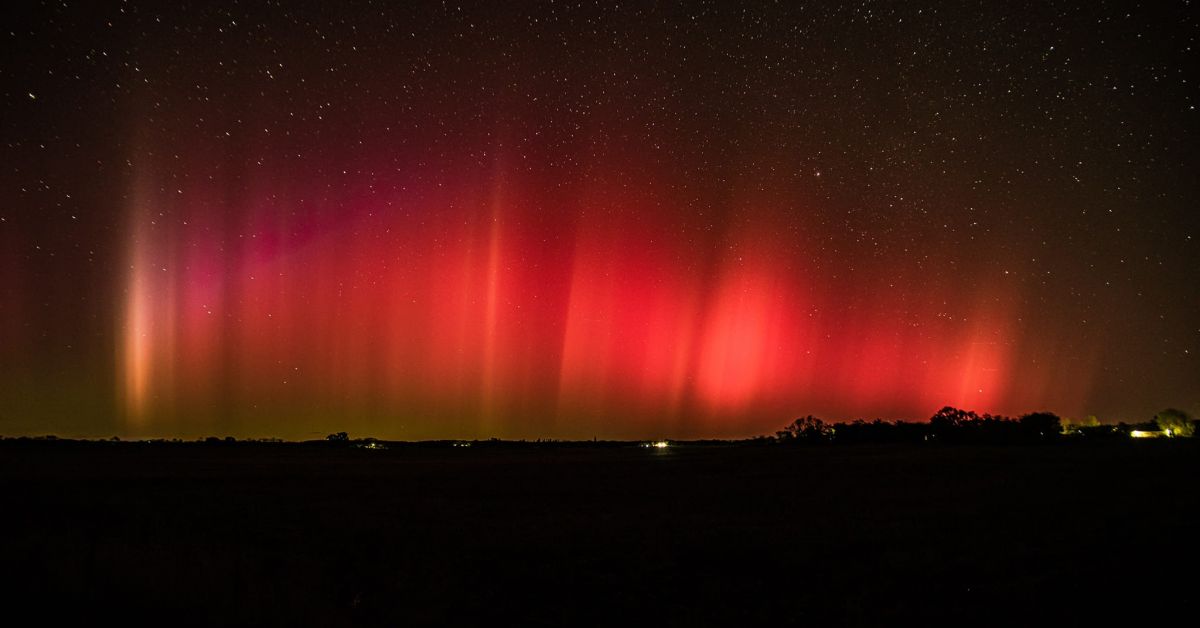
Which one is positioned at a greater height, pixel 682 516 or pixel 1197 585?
pixel 1197 585

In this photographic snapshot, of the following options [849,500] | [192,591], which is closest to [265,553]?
[192,591]

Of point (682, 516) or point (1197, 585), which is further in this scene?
point (682, 516)

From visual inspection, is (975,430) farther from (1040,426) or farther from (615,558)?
(615,558)

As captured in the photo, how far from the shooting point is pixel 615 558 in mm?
14445

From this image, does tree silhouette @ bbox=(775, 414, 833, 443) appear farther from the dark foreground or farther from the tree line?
the dark foreground

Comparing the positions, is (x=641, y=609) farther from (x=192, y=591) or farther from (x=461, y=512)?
(x=461, y=512)

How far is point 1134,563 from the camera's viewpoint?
12.7m

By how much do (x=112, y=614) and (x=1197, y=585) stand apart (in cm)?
1568

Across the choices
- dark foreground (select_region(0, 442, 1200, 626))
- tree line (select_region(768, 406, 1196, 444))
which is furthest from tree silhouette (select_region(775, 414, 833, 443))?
dark foreground (select_region(0, 442, 1200, 626))

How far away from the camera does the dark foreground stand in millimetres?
9805

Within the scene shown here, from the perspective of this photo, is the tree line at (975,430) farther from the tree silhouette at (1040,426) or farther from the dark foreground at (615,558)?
the dark foreground at (615,558)

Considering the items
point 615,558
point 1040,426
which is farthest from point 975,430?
point 615,558

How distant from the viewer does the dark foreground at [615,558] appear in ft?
32.2

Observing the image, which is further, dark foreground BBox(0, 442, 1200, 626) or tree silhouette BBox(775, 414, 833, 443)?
tree silhouette BBox(775, 414, 833, 443)
